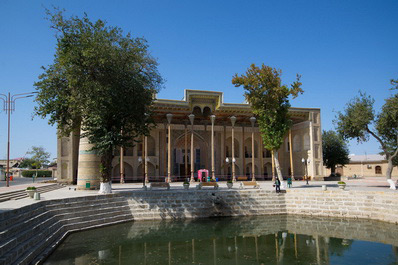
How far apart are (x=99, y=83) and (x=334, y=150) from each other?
105 ft

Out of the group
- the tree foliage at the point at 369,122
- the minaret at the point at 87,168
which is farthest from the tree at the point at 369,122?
the minaret at the point at 87,168

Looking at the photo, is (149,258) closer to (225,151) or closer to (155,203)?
(155,203)

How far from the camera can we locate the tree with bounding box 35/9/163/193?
1487cm

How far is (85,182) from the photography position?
20.2 meters

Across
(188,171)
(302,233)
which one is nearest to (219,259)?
(302,233)

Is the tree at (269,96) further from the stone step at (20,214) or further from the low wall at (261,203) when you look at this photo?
the stone step at (20,214)

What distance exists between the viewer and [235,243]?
11938 millimetres

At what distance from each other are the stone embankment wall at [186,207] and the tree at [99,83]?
1.74 metres

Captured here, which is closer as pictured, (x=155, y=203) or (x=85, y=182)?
(x=155, y=203)

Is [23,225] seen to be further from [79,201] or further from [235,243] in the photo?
[235,243]

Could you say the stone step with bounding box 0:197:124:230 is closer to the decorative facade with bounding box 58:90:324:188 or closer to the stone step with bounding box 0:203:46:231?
the stone step with bounding box 0:203:46:231

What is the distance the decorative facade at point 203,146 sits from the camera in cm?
2820

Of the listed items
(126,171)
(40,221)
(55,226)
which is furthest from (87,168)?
(126,171)

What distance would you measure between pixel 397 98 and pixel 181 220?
16213 mm
